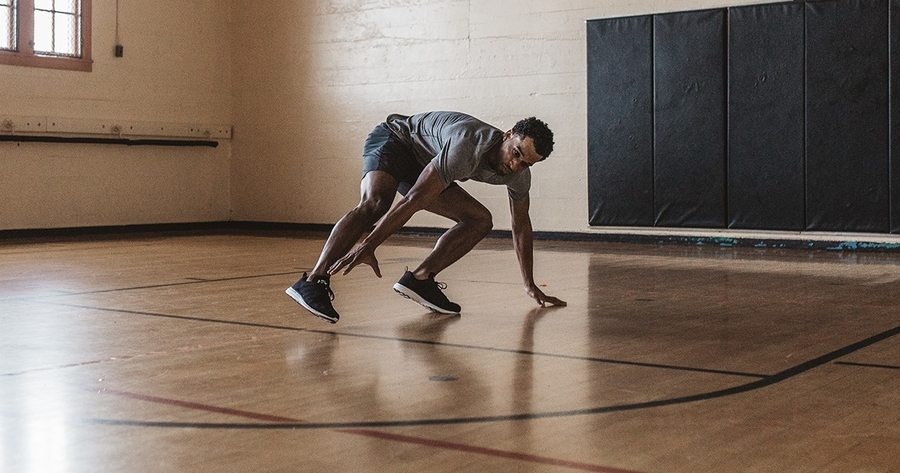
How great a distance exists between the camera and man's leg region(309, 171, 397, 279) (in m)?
4.54

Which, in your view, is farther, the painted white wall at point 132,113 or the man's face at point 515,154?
the painted white wall at point 132,113

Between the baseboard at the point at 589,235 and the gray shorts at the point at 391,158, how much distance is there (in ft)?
17.7

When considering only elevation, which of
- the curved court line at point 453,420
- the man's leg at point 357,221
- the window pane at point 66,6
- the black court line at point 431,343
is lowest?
the curved court line at point 453,420

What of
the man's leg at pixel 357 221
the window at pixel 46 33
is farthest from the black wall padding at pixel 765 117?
the window at pixel 46 33

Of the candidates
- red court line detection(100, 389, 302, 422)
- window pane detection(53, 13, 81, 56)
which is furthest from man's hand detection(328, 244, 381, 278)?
window pane detection(53, 13, 81, 56)

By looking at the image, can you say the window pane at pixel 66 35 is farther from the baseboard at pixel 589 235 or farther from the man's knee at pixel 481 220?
the man's knee at pixel 481 220

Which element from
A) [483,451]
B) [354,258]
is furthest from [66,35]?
[483,451]

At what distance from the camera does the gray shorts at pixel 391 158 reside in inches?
187

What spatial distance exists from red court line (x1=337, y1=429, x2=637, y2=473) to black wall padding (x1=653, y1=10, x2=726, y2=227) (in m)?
7.48

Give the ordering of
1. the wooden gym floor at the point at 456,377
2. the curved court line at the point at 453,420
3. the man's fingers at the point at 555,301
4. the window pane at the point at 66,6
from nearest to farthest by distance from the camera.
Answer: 1. the wooden gym floor at the point at 456,377
2. the curved court line at the point at 453,420
3. the man's fingers at the point at 555,301
4. the window pane at the point at 66,6

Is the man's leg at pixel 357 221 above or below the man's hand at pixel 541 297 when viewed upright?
above

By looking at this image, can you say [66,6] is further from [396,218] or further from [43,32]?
[396,218]

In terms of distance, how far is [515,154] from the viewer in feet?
14.4

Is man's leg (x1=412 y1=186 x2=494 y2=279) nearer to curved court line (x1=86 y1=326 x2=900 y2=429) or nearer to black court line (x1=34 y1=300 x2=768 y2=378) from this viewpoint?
black court line (x1=34 y1=300 x2=768 y2=378)
